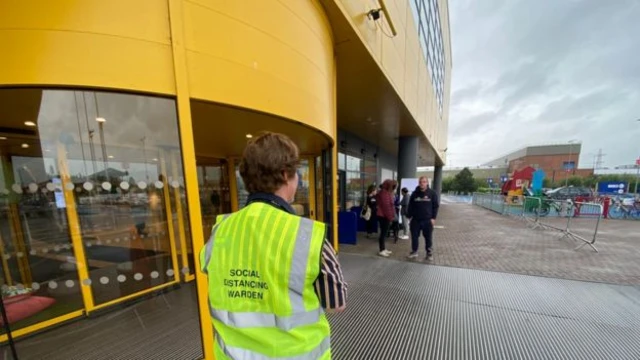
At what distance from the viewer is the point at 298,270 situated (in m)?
0.84

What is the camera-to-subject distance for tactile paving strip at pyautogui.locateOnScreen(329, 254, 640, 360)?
227 cm

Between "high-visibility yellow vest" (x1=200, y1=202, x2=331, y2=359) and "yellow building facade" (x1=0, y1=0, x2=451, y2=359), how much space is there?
1.09 meters

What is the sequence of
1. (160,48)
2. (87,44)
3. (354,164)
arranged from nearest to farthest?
(87,44) → (160,48) → (354,164)

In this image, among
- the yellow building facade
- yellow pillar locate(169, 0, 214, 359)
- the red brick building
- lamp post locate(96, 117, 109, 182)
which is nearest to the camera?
the yellow building facade

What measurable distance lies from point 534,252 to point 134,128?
8.10m

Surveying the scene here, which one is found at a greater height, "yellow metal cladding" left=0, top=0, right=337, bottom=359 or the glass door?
"yellow metal cladding" left=0, top=0, right=337, bottom=359

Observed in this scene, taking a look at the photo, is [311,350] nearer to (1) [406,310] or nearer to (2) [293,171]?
Result: (2) [293,171]

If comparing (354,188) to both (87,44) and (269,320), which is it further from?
(269,320)

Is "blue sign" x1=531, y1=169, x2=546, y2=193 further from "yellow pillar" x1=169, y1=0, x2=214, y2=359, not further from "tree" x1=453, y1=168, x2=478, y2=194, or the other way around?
"tree" x1=453, y1=168, x2=478, y2=194

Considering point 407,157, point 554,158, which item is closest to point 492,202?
point 407,157

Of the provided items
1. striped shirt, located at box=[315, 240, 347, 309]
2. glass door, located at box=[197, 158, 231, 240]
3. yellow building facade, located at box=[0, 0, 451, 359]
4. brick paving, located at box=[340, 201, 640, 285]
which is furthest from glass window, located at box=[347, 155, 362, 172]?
striped shirt, located at box=[315, 240, 347, 309]

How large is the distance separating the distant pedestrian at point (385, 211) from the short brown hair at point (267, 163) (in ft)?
15.0

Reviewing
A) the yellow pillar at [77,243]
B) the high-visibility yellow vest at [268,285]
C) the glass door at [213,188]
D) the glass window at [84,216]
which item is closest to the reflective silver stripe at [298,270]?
the high-visibility yellow vest at [268,285]

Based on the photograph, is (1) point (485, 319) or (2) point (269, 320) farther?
(1) point (485, 319)
